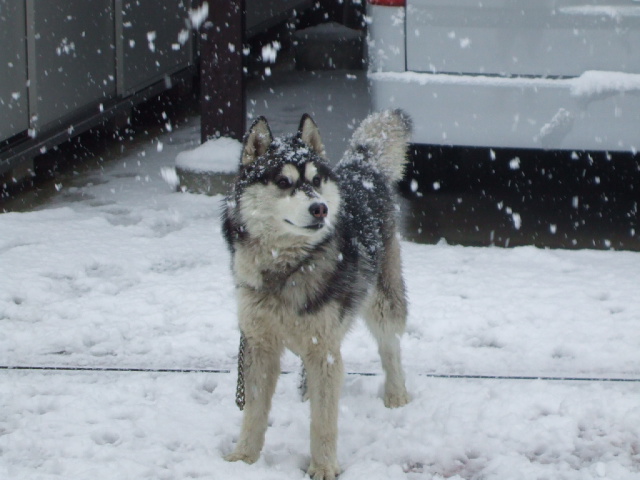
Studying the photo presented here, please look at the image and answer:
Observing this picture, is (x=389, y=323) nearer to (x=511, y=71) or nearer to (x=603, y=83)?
(x=511, y=71)

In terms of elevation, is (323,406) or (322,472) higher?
(323,406)

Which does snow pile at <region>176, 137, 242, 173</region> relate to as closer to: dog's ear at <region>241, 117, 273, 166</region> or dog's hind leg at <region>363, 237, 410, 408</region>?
dog's hind leg at <region>363, 237, 410, 408</region>

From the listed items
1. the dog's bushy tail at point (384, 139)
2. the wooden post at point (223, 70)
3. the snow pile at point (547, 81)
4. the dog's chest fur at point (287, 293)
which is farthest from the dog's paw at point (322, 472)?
the wooden post at point (223, 70)

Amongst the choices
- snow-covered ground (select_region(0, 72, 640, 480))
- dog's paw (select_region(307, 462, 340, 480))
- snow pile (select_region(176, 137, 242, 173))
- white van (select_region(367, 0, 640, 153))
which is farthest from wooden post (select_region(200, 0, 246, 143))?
dog's paw (select_region(307, 462, 340, 480))

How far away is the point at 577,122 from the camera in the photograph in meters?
5.40

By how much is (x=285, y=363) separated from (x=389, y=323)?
0.67 meters

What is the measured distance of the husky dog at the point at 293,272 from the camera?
3.28 meters

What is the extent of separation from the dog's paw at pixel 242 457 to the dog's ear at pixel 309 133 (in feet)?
3.74

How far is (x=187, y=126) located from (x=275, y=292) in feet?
20.3

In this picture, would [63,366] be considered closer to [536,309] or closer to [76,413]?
[76,413]

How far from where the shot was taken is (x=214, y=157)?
682 centimetres

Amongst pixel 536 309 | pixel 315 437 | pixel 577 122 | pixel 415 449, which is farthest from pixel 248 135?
pixel 577 122

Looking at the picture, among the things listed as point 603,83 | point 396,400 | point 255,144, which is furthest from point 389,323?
point 603,83

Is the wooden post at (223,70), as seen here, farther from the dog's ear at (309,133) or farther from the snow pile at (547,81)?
the dog's ear at (309,133)
